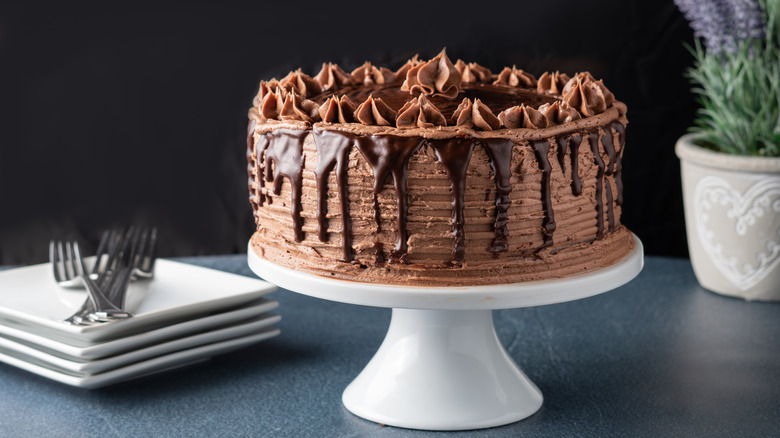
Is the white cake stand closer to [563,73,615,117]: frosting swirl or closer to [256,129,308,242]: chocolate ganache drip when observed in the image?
[256,129,308,242]: chocolate ganache drip

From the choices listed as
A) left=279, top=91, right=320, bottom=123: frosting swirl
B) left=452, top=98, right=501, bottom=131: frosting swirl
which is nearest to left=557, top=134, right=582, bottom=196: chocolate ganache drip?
left=452, top=98, right=501, bottom=131: frosting swirl

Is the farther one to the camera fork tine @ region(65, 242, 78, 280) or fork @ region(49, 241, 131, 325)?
fork tine @ region(65, 242, 78, 280)

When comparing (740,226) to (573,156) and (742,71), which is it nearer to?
(742,71)

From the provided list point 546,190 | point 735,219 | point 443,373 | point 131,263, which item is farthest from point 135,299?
point 735,219

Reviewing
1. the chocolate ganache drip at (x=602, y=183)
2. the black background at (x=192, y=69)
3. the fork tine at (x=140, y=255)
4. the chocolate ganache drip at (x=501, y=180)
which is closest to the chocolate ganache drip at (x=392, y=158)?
the chocolate ganache drip at (x=501, y=180)

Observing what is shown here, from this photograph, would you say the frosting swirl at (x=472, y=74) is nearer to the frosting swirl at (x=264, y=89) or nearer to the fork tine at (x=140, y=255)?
the frosting swirl at (x=264, y=89)

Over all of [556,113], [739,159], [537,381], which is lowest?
[537,381]
